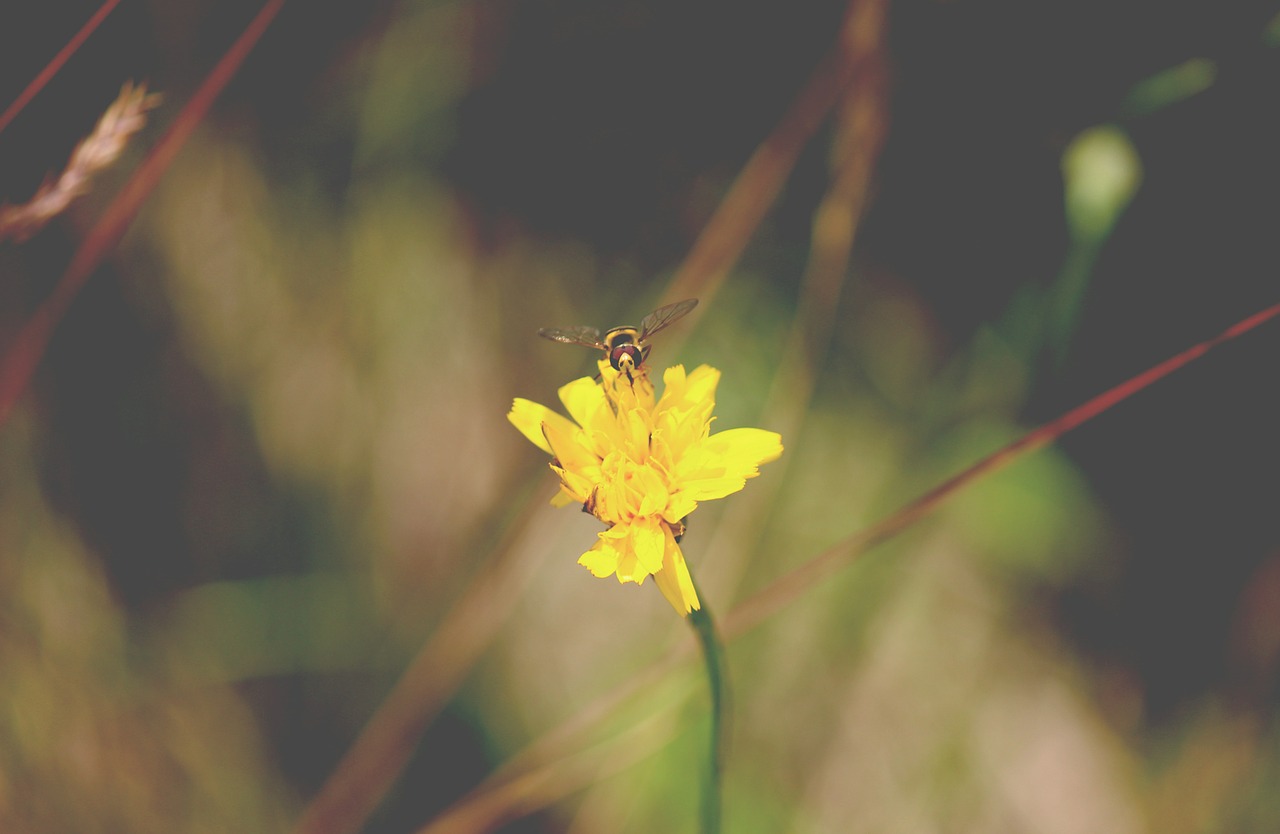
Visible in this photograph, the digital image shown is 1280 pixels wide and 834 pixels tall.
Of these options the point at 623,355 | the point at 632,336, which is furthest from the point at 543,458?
the point at 623,355

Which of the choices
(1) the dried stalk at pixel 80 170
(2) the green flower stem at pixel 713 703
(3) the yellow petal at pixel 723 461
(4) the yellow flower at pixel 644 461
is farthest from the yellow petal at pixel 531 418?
(1) the dried stalk at pixel 80 170

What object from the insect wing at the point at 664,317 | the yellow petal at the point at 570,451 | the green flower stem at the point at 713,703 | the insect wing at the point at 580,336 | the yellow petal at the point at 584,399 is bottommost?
the green flower stem at the point at 713,703

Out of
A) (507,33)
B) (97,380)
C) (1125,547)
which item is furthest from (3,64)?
(1125,547)

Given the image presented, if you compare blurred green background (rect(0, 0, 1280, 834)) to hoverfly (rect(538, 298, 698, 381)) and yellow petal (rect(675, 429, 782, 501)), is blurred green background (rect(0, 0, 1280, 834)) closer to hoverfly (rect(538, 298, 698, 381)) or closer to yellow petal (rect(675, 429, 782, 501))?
hoverfly (rect(538, 298, 698, 381))

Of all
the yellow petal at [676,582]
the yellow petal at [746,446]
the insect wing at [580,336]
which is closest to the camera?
the yellow petal at [676,582]

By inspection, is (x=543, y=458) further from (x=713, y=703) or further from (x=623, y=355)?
(x=713, y=703)

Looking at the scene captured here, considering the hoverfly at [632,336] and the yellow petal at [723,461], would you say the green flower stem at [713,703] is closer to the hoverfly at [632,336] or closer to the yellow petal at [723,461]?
the yellow petal at [723,461]

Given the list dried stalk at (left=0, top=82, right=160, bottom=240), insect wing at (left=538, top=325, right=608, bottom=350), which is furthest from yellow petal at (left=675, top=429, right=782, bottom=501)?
dried stalk at (left=0, top=82, right=160, bottom=240)

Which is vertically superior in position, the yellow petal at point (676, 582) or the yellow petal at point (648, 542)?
the yellow petal at point (648, 542)
